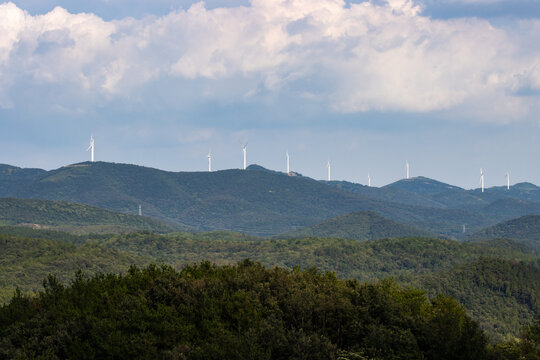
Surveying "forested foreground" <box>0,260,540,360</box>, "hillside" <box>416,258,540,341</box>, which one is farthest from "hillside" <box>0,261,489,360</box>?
"hillside" <box>416,258,540,341</box>

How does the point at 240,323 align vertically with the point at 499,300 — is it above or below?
above

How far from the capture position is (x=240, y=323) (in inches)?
2344

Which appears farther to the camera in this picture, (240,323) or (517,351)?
(240,323)

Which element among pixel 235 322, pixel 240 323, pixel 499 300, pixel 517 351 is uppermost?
pixel 240 323

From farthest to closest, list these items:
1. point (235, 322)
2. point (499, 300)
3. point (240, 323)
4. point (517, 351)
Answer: point (499, 300) < point (235, 322) < point (240, 323) < point (517, 351)

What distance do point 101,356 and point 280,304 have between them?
1743 centimetres

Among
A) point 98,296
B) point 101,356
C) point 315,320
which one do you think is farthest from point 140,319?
point 315,320

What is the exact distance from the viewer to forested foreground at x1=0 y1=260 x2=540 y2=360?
54.4 m

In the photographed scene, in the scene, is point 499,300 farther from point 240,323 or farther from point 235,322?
point 240,323

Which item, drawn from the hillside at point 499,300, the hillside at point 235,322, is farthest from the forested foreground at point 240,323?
the hillside at point 499,300

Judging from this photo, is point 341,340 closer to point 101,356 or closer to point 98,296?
point 101,356

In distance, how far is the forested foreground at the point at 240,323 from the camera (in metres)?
54.4

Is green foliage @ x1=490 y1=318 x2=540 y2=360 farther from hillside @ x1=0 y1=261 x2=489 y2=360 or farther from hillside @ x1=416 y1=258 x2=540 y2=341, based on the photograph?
hillside @ x1=416 y1=258 x2=540 y2=341

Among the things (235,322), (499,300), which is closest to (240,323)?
(235,322)
